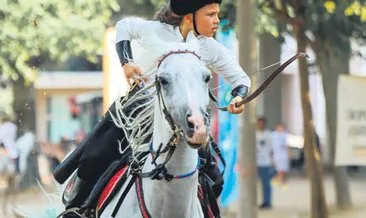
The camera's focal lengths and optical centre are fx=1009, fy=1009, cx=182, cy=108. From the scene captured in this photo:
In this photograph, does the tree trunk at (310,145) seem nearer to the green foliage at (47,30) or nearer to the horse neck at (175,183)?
the green foliage at (47,30)

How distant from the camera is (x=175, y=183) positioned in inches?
198

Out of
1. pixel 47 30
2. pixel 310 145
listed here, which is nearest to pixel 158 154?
pixel 310 145

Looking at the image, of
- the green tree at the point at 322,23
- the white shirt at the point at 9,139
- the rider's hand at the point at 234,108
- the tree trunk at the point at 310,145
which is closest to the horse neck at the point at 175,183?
the rider's hand at the point at 234,108

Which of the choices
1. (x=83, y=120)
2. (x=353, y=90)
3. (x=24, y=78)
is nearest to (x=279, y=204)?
(x=24, y=78)

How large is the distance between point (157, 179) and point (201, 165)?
529mm

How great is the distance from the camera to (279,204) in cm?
2183

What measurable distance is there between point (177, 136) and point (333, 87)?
16.8m

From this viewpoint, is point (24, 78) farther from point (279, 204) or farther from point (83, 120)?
point (83, 120)

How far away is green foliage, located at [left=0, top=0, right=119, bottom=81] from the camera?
16312 millimetres

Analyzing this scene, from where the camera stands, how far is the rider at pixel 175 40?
519cm

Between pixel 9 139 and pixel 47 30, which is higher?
pixel 47 30

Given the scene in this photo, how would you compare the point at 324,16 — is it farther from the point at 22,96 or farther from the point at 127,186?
the point at 127,186

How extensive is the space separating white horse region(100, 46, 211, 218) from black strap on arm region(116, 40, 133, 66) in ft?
1.15

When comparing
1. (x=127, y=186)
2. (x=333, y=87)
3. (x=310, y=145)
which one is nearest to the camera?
(x=127, y=186)
